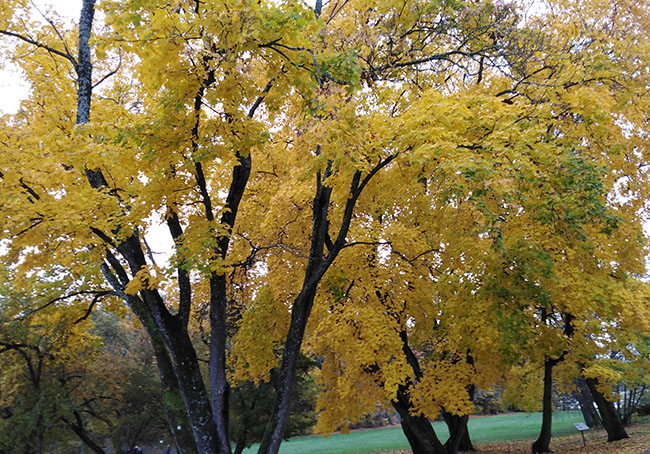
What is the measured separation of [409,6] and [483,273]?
5.09m

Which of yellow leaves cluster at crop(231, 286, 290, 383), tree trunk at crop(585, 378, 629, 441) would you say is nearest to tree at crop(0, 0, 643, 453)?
yellow leaves cluster at crop(231, 286, 290, 383)

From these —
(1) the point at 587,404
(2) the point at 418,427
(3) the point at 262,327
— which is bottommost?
(1) the point at 587,404

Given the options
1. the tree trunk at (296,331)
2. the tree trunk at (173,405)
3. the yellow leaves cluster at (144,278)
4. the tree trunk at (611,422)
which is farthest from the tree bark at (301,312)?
the tree trunk at (611,422)

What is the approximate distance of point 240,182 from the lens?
6.77 meters

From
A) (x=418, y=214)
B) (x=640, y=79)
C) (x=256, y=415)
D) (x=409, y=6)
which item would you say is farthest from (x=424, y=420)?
(x=409, y=6)

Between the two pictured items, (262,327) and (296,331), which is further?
(262,327)

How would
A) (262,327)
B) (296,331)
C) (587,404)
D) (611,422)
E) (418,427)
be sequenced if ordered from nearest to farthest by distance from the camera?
(296,331) < (418,427) < (262,327) < (611,422) < (587,404)

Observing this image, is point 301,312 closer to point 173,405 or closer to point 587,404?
point 173,405

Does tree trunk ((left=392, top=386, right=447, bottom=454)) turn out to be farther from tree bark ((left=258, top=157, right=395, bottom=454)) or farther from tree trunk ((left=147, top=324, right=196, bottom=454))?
tree trunk ((left=147, top=324, right=196, bottom=454))

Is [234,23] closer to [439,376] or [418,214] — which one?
[418,214]

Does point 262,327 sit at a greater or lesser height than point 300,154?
lesser

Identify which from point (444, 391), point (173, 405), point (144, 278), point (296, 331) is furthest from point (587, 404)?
point (144, 278)

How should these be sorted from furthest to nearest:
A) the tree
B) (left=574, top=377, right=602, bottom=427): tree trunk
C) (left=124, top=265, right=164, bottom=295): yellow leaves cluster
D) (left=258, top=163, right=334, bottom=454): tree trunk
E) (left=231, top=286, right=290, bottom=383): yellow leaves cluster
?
(left=574, top=377, right=602, bottom=427): tree trunk < (left=231, top=286, right=290, bottom=383): yellow leaves cluster < (left=258, top=163, right=334, bottom=454): tree trunk < (left=124, top=265, right=164, bottom=295): yellow leaves cluster < the tree

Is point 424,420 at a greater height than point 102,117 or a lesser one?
lesser
